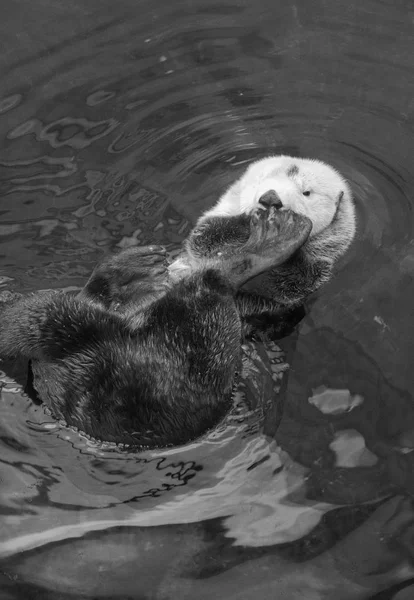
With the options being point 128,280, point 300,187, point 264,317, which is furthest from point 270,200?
point 128,280

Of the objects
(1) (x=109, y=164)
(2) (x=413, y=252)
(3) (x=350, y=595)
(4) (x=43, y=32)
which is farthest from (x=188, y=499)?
(4) (x=43, y=32)

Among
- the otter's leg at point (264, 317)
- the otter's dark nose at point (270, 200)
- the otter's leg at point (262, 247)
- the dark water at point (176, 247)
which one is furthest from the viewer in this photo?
the otter's leg at point (264, 317)

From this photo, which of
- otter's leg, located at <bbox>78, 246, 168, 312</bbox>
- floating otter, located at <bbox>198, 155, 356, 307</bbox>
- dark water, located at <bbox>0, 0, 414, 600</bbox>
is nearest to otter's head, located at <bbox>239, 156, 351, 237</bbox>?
floating otter, located at <bbox>198, 155, 356, 307</bbox>

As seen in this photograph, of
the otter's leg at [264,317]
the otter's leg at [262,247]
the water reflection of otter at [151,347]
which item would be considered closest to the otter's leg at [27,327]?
the water reflection of otter at [151,347]

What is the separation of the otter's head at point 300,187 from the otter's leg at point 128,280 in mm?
733

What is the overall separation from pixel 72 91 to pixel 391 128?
8.45 ft

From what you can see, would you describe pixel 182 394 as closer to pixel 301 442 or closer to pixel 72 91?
pixel 301 442

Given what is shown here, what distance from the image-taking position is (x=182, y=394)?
428 cm

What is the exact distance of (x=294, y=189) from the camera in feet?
16.4

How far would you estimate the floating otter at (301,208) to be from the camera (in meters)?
4.98

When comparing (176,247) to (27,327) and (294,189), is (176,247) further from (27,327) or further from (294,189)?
(27,327)

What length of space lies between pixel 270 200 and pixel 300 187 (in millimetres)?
496

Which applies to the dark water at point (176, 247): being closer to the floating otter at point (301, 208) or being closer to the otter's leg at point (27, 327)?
the floating otter at point (301, 208)

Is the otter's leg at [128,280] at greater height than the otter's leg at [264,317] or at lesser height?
greater
